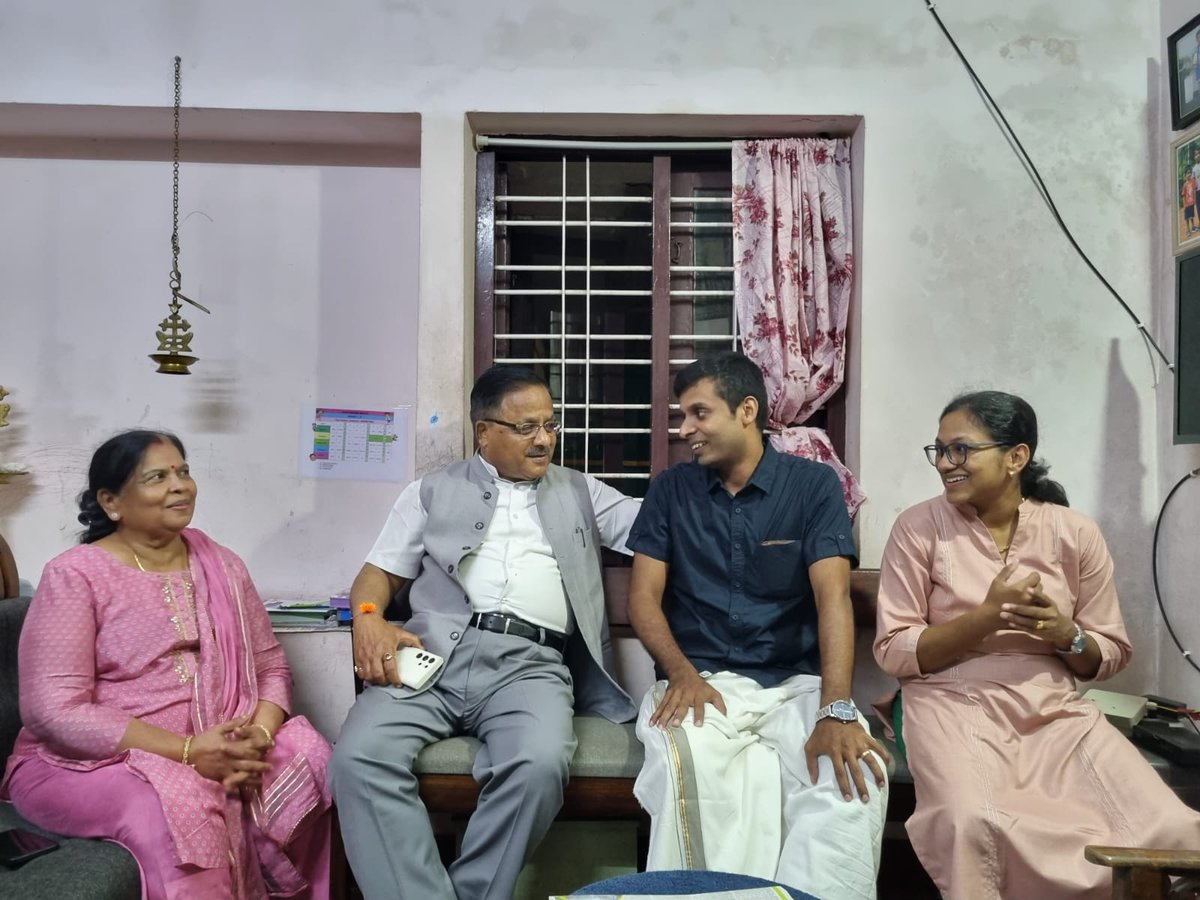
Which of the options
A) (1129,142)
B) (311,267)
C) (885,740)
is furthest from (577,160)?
(885,740)

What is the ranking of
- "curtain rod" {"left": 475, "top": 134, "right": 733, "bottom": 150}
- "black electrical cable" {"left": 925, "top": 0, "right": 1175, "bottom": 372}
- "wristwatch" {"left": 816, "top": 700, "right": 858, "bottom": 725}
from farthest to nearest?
"curtain rod" {"left": 475, "top": 134, "right": 733, "bottom": 150}, "black electrical cable" {"left": 925, "top": 0, "right": 1175, "bottom": 372}, "wristwatch" {"left": 816, "top": 700, "right": 858, "bottom": 725}

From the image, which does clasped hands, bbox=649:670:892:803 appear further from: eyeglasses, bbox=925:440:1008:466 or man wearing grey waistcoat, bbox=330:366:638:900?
eyeglasses, bbox=925:440:1008:466

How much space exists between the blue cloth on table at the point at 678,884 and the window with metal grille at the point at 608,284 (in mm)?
1829

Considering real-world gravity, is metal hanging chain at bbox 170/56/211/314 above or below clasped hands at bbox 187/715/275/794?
above

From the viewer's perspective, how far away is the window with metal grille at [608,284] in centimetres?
335

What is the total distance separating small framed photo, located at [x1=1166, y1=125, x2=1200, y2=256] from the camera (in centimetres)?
275

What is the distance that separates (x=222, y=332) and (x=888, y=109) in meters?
2.71

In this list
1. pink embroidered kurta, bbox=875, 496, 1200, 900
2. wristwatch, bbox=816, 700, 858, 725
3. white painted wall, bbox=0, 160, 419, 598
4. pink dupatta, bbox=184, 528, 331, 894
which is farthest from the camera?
white painted wall, bbox=0, 160, 419, 598

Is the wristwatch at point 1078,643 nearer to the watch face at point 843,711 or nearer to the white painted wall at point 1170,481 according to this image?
the watch face at point 843,711

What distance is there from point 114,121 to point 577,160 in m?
1.77

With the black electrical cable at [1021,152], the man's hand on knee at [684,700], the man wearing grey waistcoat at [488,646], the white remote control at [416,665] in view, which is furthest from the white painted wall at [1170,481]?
the white remote control at [416,665]

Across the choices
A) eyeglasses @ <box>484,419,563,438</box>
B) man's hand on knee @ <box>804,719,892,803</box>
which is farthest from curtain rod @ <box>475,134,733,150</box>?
man's hand on knee @ <box>804,719,892,803</box>

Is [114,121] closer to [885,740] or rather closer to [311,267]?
[311,267]

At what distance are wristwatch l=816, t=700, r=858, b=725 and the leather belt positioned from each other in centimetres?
88
